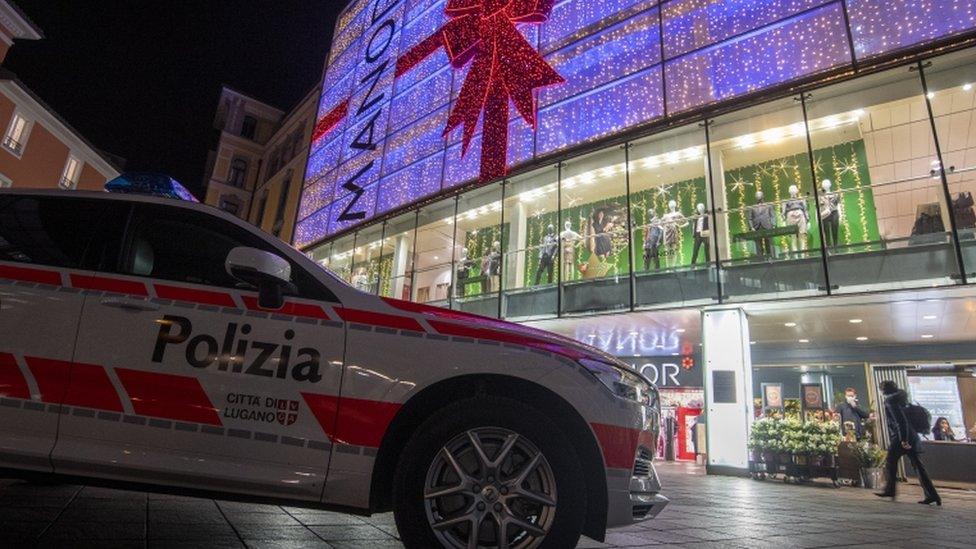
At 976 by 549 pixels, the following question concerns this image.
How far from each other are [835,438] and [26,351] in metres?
11.7

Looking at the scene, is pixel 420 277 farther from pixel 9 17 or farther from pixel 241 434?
pixel 9 17

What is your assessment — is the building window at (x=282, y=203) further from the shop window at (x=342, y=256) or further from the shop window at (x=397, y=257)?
the shop window at (x=397, y=257)

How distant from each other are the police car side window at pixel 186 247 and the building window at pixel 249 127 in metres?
38.0

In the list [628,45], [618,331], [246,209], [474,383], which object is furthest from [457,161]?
[246,209]

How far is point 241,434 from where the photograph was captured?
2.40 m

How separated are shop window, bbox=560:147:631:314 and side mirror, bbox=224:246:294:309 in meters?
10.4

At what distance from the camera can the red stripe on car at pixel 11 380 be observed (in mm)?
2375

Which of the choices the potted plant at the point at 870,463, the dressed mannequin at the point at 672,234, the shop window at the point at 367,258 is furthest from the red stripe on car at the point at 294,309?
the shop window at the point at 367,258

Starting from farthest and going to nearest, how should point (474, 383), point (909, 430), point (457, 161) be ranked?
point (457, 161), point (909, 430), point (474, 383)

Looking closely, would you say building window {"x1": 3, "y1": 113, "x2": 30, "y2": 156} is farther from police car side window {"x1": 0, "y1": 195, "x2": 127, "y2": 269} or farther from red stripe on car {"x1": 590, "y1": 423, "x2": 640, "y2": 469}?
red stripe on car {"x1": 590, "y1": 423, "x2": 640, "y2": 469}

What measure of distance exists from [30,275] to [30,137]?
32787 millimetres

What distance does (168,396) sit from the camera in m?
2.41

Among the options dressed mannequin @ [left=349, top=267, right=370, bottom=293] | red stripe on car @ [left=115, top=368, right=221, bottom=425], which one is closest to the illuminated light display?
dressed mannequin @ [left=349, top=267, right=370, bottom=293]

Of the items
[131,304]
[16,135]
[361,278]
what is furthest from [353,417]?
[16,135]
